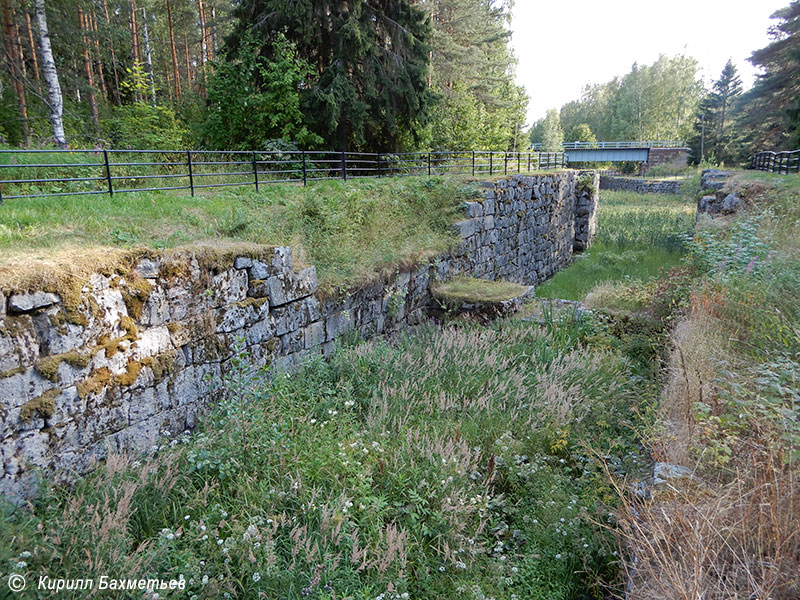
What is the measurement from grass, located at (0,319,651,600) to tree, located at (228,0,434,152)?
1004cm

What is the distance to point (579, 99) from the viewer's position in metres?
90.3

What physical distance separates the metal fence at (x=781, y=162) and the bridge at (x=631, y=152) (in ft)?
74.8

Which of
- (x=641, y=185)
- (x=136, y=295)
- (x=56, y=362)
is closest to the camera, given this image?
(x=56, y=362)

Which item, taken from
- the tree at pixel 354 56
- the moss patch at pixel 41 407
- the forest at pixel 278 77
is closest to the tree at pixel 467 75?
the forest at pixel 278 77

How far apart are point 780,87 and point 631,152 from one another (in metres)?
19.3

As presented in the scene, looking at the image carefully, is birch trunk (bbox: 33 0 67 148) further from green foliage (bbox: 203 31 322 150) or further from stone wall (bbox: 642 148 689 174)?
stone wall (bbox: 642 148 689 174)

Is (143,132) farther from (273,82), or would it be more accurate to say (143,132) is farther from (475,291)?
(475,291)

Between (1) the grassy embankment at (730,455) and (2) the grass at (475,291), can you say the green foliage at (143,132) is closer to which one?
(2) the grass at (475,291)

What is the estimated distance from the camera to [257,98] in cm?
1328

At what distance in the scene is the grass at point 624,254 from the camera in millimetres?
14789

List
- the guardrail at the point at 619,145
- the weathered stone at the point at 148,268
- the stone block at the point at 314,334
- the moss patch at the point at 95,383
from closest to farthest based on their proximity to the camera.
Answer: the moss patch at the point at 95,383 → the weathered stone at the point at 148,268 → the stone block at the point at 314,334 → the guardrail at the point at 619,145

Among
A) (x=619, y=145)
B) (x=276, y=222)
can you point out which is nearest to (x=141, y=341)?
(x=276, y=222)

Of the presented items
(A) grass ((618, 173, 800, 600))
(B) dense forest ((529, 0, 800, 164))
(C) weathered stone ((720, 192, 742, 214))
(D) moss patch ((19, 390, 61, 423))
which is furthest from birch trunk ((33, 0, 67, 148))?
(B) dense forest ((529, 0, 800, 164))

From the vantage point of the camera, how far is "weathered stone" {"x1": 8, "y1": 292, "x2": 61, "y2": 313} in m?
3.96
